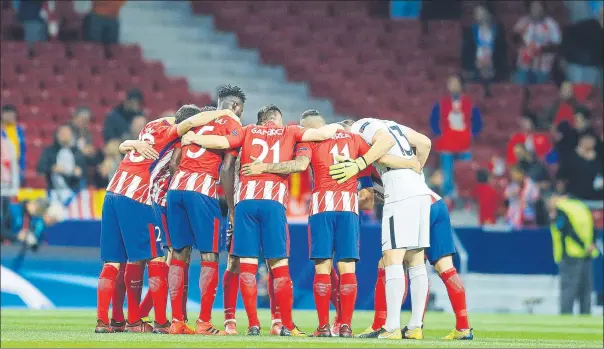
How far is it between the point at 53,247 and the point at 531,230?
7146 millimetres

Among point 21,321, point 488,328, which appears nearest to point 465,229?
point 488,328

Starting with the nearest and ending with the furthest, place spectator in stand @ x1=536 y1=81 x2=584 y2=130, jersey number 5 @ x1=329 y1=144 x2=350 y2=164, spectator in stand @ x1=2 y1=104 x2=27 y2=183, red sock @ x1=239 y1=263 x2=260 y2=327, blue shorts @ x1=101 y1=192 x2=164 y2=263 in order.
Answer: red sock @ x1=239 y1=263 x2=260 y2=327
blue shorts @ x1=101 y1=192 x2=164 y2=263
jersey number 5 @ x1=329 y1=144 x2=350 y2=164
spectator in stand @ x1=2 y1=104 x2=27 y2=183
spectator in stand @ x1=536 y1=81 x2=584 y2=130

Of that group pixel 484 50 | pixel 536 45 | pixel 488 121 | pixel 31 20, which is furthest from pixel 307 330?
pixel 536 45

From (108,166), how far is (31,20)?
4938 mm

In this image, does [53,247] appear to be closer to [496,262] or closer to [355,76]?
[496,262]

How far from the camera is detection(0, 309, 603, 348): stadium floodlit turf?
1107 centimetres

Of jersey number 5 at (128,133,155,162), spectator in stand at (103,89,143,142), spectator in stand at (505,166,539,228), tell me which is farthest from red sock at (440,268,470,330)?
spectator in stand at (505,166,539,228)

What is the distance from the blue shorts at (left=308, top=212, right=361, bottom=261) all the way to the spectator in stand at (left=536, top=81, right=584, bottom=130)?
13.1 meters

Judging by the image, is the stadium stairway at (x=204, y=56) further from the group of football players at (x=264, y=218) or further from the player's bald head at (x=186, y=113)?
the group of football players at (x=264, y=218)

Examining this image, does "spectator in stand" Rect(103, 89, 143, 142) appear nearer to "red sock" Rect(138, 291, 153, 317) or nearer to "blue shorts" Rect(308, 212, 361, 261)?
"red sock" Rect(138, 291, 153, 317)

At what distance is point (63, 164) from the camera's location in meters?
19.9

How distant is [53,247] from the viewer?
19.0 metres

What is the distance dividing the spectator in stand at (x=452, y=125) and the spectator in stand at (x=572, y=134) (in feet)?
4.70

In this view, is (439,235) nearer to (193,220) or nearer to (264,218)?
(264,218)
